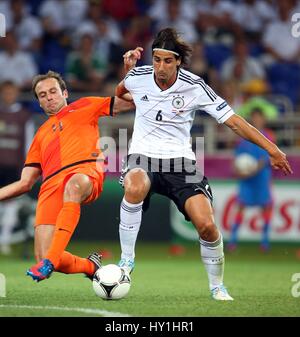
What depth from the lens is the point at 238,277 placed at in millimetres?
10930

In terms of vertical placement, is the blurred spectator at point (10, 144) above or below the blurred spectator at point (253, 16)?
below

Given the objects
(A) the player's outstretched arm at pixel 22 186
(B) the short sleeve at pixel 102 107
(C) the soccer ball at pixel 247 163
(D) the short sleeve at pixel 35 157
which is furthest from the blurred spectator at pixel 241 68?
(A) the player's outstretched arm at pixel 22 186

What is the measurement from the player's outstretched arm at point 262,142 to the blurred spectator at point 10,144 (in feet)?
21.0

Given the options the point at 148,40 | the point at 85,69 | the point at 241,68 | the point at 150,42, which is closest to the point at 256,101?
the point at 241,68

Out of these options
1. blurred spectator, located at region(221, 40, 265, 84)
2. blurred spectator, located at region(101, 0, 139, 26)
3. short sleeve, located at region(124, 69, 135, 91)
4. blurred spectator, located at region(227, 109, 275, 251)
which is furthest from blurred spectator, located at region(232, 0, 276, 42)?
short sleeve, located at region(124, 69, 135, 91)

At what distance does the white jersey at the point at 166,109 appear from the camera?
27.7ft

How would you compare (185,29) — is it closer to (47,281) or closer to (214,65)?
(214,65)

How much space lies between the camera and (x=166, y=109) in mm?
8523

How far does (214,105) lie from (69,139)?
52.5 inches

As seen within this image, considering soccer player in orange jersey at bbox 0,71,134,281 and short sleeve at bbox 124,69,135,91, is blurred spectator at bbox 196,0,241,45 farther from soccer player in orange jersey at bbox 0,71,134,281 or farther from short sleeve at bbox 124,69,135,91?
short sleeve at bbox 124,69,135,91

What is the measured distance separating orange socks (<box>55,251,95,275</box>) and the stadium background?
190 inches

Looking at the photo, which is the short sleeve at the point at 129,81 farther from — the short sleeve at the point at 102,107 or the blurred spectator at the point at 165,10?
the blurred spectator at the point at 165,10

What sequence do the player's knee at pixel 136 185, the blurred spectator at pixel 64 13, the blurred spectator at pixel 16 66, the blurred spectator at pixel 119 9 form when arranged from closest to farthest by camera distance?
1. the player's knee at pixel 136 185
2. the blurred spectator at pixel 16 66
3. the blurred spectator at pixel 64 13
4. the blurred spectator at pixel 119 9
